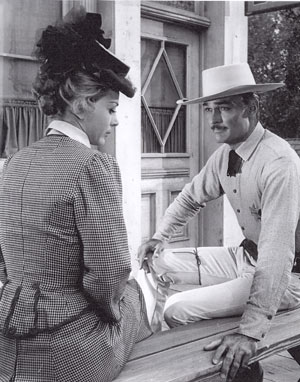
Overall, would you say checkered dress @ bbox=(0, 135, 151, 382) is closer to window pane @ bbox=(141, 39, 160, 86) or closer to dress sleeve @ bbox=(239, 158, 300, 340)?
dress sleeve @ bbox=(239, 158, 300, 340)

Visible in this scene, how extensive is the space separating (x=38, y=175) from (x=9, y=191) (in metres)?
0.14

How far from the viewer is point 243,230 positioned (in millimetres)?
3141

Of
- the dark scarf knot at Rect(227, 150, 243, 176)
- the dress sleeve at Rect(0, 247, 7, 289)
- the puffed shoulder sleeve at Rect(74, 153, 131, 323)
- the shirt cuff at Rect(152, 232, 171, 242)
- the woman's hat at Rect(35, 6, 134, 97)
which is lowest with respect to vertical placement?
the shirt cuff at Rect(152, 232, 171, 242)

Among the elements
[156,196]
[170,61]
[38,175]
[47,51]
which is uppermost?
[170,61]

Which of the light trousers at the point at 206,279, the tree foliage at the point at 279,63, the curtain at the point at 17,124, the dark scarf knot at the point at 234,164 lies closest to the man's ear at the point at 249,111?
the dark scarf knot at the point at 234,164

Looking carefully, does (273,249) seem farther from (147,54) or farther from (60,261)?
(147,54)

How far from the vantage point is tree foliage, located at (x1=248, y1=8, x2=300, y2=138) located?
510 inches

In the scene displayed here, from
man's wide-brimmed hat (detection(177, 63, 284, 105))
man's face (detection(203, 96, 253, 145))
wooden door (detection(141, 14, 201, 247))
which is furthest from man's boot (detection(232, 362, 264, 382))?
wooden door (detection(141, 14, 201, 247))

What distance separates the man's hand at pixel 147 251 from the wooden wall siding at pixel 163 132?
7.35 feet

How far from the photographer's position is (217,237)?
5.84 m

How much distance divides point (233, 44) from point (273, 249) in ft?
12.3

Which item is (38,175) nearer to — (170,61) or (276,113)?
(170,61)

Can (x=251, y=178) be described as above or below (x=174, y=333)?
above

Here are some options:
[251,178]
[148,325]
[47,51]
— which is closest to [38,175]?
[47,51]
